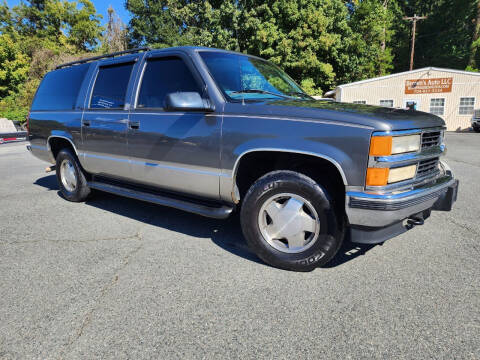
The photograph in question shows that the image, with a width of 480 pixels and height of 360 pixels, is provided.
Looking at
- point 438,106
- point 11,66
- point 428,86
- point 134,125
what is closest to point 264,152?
point 134,125

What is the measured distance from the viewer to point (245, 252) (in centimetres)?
326

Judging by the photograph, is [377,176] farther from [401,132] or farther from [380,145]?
[401,132]

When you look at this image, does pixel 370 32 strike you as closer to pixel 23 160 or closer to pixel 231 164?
pixel 23 160

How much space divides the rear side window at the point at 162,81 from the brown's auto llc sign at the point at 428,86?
24.5 metres

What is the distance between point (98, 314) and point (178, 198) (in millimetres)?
1507

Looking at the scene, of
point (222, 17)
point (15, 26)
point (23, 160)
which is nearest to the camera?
point (23, 160)

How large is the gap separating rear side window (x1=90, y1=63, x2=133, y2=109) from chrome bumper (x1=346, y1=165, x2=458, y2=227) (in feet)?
9.11

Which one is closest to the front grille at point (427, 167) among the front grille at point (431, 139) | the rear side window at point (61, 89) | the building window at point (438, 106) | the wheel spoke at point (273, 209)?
the front grille at point (431, 139)

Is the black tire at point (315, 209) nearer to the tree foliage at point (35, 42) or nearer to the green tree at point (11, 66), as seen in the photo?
the tree foliage at point (35, 42)

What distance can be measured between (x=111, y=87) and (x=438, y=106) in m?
25.4

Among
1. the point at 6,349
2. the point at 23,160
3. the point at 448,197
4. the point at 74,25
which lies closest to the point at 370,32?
the point at 23,160

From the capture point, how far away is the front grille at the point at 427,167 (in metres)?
2.76

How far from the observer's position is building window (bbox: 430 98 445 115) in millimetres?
23531

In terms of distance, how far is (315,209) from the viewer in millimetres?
2699
